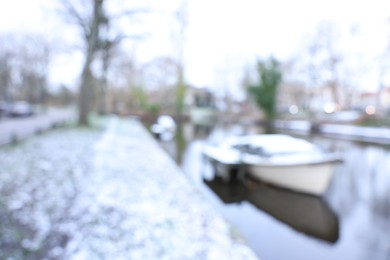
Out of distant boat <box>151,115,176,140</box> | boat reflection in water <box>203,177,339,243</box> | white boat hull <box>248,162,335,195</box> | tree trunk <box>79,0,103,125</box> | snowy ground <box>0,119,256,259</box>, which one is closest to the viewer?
snowy ground <box>0,119,256,259</box>

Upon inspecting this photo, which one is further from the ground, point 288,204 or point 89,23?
point 89,23

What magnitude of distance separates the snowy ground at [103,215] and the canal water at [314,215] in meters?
1.10

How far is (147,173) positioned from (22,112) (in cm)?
2816

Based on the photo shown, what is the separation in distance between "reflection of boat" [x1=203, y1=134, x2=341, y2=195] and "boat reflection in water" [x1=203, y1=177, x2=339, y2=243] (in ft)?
1.05

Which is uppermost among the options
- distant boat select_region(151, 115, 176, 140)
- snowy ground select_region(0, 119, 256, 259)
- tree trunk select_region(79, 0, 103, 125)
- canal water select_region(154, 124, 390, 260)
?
tree trunk select_region(79, 0, 103, 125)

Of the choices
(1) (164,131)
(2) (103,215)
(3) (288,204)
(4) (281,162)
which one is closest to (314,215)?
(3) (288,204)

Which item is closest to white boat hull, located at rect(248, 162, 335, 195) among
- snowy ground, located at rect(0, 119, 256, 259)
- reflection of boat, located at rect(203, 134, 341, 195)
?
reflection of boat, located at rect(203, 134, 341, 195)

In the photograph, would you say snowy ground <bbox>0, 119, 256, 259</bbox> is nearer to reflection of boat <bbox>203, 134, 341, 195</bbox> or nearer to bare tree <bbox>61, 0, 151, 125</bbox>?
reflection of boat <bbox>203, 134, 341, 195</bbox>

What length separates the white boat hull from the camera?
8922 mm

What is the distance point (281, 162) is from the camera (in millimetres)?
9391

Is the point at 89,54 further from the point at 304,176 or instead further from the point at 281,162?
the point at 304,176

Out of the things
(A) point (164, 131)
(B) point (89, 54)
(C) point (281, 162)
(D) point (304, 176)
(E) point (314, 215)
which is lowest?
(E) point (314, 215)

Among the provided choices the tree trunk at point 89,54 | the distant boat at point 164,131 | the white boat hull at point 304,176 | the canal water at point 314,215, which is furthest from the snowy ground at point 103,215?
the distant boat at point 164,131

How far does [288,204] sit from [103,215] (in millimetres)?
5294
